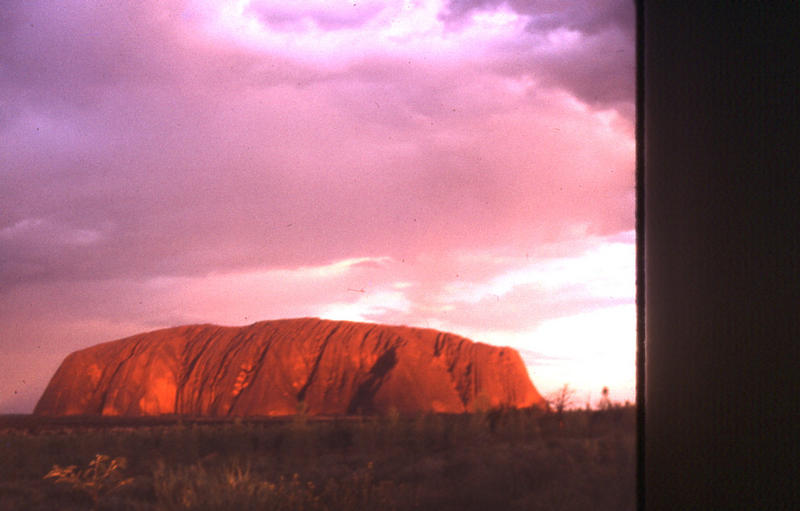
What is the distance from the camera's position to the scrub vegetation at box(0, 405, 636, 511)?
A: 5.73 meters

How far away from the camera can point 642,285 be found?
143cm

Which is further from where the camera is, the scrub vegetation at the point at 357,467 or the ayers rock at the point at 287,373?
the ayers rock at the point at 287,373

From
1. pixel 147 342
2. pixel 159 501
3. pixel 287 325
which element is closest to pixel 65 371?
pixel 147 342

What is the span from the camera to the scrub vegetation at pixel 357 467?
5727 millimetres

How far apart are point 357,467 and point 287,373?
29.1m

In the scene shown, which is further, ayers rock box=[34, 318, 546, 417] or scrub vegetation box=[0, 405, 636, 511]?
ayers rock box=[34, 318, 546, 417]

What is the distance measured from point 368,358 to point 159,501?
1235 inches

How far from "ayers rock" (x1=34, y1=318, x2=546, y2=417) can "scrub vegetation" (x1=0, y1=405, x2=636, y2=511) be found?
21.1m

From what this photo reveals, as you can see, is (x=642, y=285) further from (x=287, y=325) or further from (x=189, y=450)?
(x=287, y=325)

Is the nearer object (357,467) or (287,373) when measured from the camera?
(357,467)

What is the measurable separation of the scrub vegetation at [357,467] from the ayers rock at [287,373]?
21.1 m

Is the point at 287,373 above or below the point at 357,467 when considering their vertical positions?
above

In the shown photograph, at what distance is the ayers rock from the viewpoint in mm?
34938

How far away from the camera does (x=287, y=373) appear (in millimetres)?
36250
